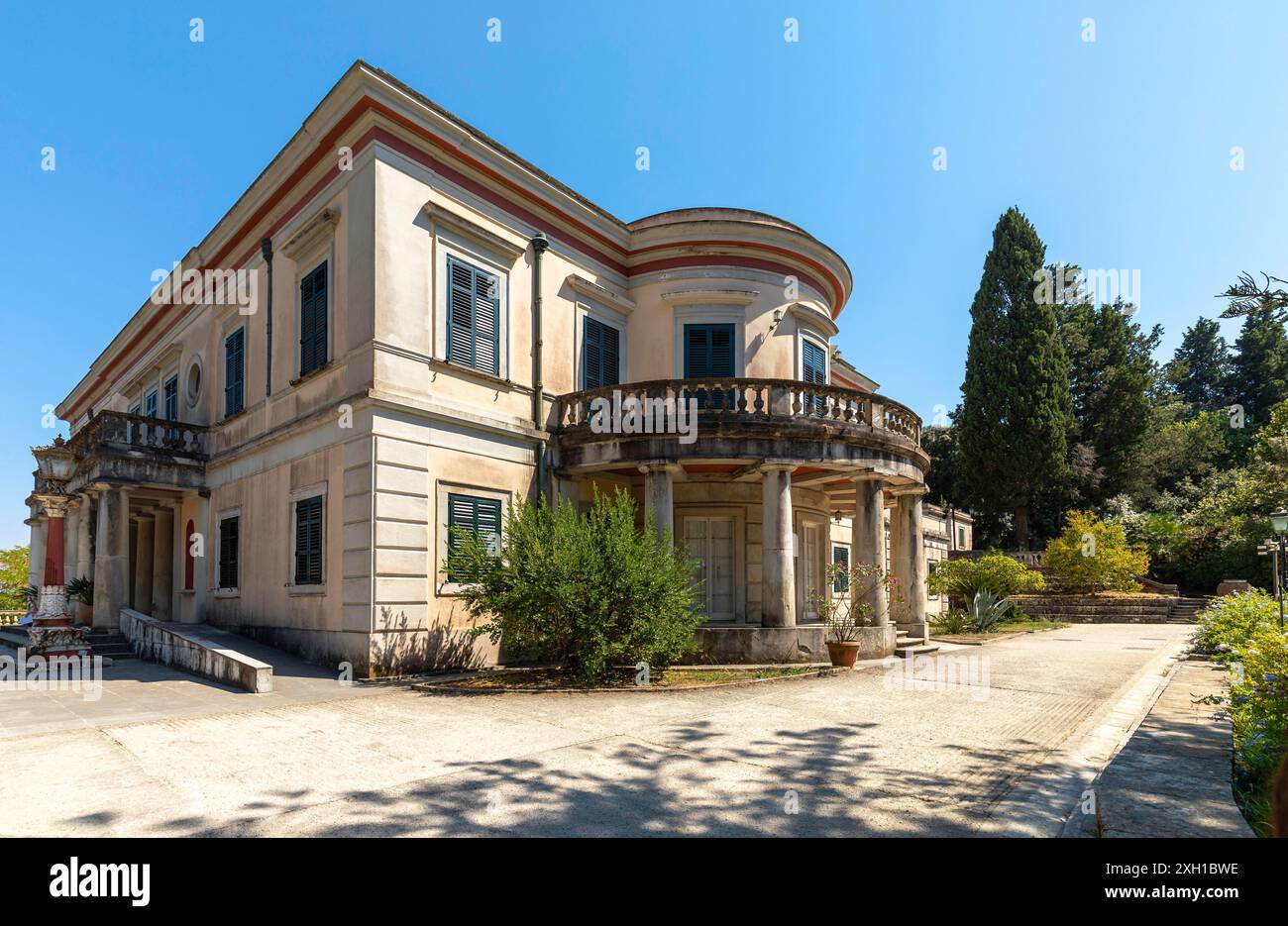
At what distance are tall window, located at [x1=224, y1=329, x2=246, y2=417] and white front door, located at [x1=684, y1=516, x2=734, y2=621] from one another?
10285mm

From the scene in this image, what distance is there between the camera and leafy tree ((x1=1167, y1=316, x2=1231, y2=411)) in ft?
195

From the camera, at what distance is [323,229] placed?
13625 millimetres

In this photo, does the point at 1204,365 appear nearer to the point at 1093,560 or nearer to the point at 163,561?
the point at 1093,560

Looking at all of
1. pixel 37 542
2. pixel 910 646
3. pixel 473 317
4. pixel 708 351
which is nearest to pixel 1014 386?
pixel 910 646

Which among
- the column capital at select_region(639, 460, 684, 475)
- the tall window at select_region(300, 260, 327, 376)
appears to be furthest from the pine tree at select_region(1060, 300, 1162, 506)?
the tall window at select_region(300, 260, 327, 376)

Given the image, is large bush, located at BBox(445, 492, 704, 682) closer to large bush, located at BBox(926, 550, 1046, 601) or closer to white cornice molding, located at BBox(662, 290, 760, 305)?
white cornice molding, located at BBox(662, 290, 760, 305)

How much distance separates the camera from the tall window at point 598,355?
16.3 m

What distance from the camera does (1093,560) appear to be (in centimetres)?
2841

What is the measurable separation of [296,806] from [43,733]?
4.53m

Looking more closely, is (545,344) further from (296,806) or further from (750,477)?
(296,806)

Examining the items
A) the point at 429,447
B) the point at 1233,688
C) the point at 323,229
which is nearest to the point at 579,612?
the point at 429,447

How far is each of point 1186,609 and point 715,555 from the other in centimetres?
2235

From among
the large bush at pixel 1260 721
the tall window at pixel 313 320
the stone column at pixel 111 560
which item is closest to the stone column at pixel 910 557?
the large bush at pixel 1260 721

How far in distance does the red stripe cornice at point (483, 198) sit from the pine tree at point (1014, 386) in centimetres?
1879
